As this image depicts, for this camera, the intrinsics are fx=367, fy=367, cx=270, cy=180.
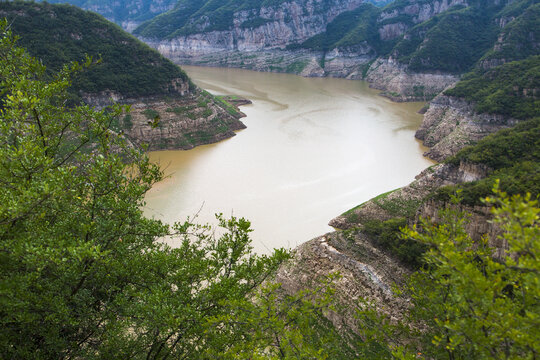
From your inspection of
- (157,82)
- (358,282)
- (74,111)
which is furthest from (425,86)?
(74,111)

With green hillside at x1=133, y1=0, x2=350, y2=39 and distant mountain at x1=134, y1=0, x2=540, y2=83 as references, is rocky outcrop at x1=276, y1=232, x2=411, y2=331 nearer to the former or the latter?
distant mountain at x1=134, y1=0, x2=540, y2=83

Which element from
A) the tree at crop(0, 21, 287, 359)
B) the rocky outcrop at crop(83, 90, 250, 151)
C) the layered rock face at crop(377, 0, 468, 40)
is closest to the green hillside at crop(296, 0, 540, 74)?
the layered rock face at crop(377, 0, 468, 40)

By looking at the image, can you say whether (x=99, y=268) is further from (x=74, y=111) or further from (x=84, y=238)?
(x=74, y=111)

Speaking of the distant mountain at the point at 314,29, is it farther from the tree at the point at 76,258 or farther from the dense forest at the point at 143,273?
the tree at the point at 76,258

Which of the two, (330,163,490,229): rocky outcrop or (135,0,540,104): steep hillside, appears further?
(135,0,540,104): steep hillside

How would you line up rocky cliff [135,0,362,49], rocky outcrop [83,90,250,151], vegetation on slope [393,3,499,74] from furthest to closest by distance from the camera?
rocky cliff [135,0,362,49], vegetation on slope [393,3,499,74], rocky outcrop [83,90,250,151]

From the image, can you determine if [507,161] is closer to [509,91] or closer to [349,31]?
[509,91]

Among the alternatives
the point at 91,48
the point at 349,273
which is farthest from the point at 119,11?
the point at 349,273
